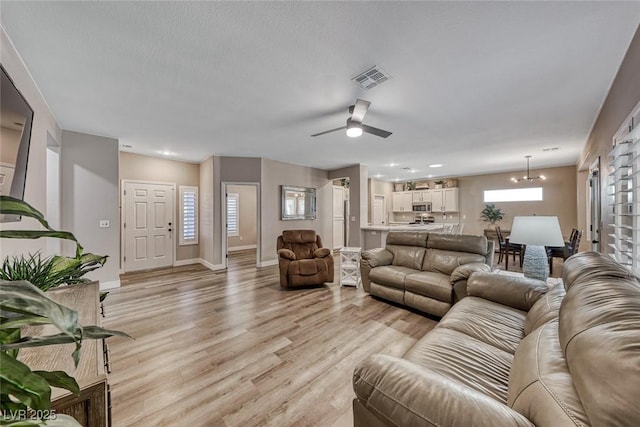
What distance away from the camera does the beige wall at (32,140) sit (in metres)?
1.91

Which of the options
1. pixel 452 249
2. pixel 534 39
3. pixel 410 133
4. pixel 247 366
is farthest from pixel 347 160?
pixel 247 366

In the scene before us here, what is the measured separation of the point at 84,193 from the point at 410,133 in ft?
16.9

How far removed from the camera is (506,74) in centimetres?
227

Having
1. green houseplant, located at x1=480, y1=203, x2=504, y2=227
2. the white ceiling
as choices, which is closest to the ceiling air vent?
the white ceiling

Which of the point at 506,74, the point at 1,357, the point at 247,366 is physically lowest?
the point at 247,366

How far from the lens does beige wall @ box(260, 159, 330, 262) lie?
19.2 ft

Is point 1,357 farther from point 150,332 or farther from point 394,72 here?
point 150,332

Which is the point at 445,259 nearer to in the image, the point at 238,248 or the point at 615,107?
the point at 615,107

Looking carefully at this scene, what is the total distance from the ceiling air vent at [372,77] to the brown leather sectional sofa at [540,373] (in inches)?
78.8

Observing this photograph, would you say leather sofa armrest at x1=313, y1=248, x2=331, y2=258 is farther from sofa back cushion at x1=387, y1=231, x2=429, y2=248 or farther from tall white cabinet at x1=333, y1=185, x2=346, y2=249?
tall white cabinet at x1=333, y1=185, x2=346, y2=249

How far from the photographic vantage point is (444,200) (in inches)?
331

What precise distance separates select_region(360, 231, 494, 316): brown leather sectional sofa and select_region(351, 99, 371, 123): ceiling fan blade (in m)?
2.00

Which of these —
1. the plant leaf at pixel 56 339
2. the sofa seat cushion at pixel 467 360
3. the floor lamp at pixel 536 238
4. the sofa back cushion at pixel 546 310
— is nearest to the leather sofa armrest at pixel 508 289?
the sofa back cushion at pixel 546 310

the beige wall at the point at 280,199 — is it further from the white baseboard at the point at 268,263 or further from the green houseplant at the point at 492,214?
the green houseplant at the point at 492,214
